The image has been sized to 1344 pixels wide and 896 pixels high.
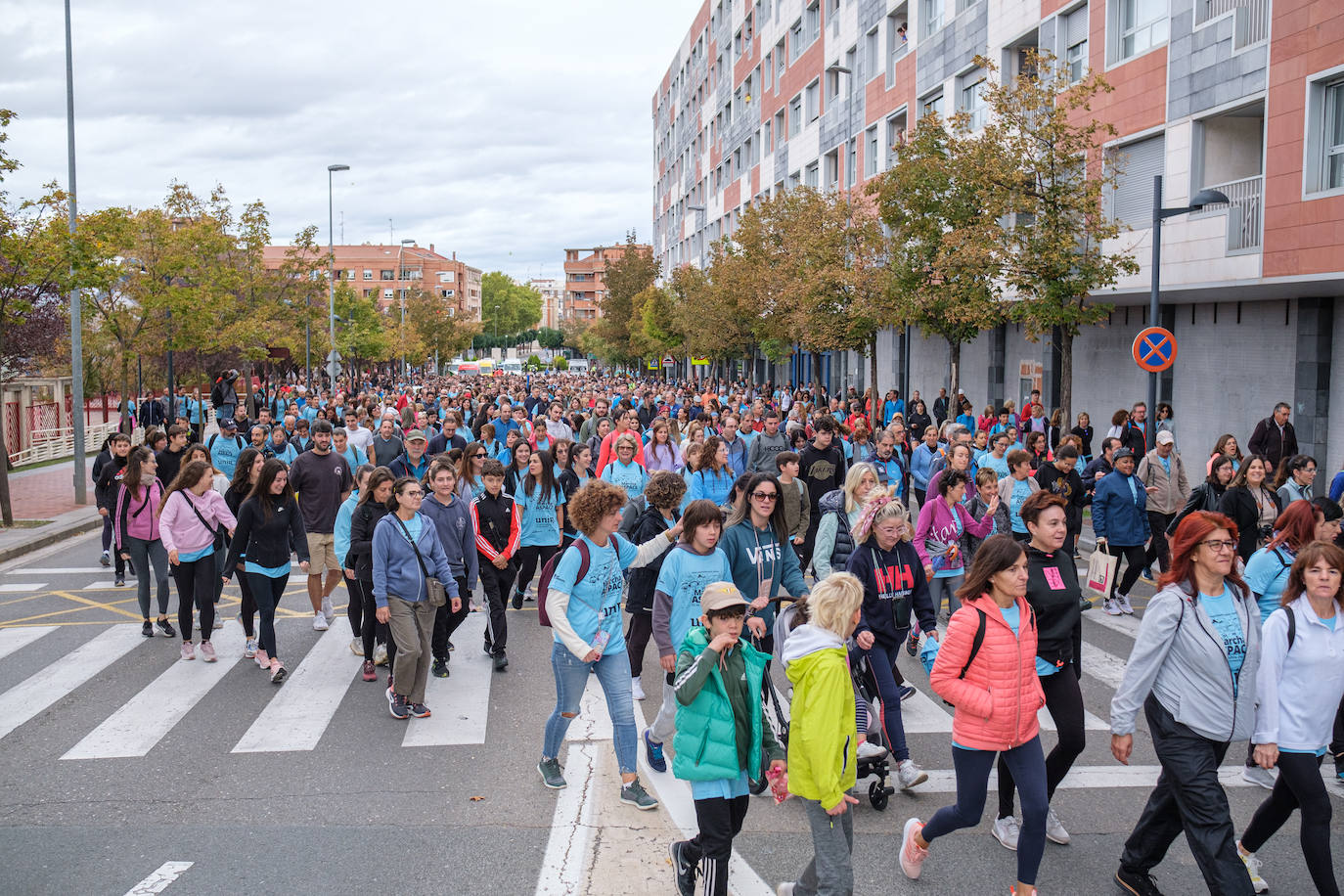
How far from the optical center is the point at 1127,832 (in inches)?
227

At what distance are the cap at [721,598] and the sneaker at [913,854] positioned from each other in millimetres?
1548

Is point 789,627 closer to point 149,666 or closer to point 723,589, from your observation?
point 723,589

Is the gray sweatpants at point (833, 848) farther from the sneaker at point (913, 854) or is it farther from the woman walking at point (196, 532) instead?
the woman walking at point (196, 532)

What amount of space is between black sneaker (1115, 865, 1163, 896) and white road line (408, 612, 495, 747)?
395 cm

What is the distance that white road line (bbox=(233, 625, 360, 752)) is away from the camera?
726 cm

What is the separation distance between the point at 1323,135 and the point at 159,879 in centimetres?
1729

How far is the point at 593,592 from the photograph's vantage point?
6.11 meters

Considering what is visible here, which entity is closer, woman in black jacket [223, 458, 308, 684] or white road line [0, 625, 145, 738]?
white road line [0, 625, 145, 738]

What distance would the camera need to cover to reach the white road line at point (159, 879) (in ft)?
16.9

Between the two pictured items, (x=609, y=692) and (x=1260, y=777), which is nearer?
(x=609, y=692)

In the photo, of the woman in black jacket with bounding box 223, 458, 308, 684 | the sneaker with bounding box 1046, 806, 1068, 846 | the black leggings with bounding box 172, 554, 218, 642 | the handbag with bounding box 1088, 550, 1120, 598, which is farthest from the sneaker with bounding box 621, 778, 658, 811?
the handbag with bounding box 1088, 550, 1120, 598

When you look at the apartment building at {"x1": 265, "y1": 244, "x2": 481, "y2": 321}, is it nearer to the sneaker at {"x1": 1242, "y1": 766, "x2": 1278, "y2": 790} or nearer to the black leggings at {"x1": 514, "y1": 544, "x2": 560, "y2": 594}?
the black leggings at {"x1": 514, "y1": 544, "x2": 560, "y2": 594}

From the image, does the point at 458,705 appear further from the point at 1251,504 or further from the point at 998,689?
the point at 1251,504

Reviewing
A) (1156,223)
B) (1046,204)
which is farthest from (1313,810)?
(1046,204)
